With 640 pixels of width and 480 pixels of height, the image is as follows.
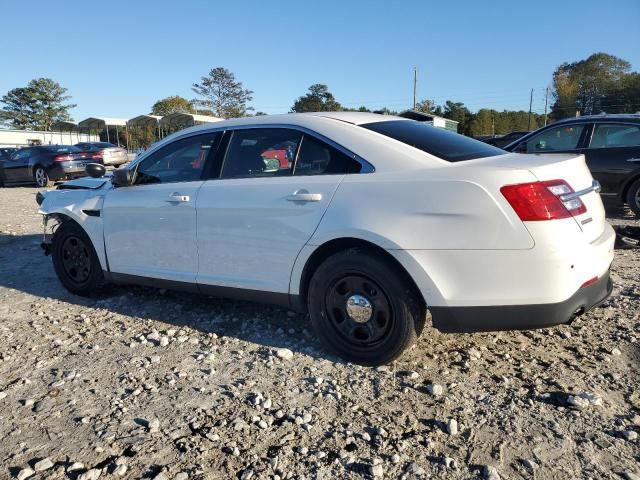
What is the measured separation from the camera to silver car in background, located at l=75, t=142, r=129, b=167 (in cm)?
1823

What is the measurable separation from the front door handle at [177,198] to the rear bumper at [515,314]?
2057 mm

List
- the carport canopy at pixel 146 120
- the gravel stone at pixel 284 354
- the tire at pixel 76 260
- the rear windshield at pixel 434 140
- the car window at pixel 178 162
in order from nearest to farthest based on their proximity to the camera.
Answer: the rear windshield at pixel 434 140 → the gravel stone at pixel 284 354 → the car window at pixel 178 162 → the tire at pixel 76 260 → the carport canopy at pixel 146 120

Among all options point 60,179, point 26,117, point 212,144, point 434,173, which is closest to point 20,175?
point 60,179

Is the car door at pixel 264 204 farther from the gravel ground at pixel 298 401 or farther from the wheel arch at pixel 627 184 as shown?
the wheel arch at pixel 627 184

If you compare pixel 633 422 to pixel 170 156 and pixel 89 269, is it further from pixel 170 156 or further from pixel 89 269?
pixel 89 269

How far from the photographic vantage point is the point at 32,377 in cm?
326

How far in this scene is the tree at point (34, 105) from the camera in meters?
79.1

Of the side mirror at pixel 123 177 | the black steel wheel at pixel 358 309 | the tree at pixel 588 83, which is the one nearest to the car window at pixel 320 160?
the black steel wheel at pixel 358 309

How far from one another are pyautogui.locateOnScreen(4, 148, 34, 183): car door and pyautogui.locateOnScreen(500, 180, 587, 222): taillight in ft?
60.6

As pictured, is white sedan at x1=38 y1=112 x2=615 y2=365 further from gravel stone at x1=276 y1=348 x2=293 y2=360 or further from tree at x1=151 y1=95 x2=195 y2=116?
tree at x1=151 y1=95 x2=195 y2=116

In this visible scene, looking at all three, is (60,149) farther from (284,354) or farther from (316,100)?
(316,100)

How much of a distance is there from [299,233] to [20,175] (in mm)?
17968

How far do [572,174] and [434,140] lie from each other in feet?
2.86

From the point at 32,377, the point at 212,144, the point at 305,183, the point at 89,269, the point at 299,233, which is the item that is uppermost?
the point at 212,144
